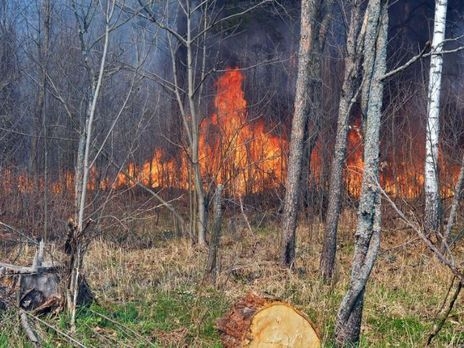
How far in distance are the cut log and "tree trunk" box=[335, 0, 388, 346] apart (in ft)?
1.13

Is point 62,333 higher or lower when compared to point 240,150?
lower

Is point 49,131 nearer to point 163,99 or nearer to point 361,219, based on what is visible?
point 163,99

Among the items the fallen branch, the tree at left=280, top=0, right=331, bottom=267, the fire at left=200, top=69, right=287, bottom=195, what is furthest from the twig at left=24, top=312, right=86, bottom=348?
the fire at left=200, top=69, right=287, bottom=195

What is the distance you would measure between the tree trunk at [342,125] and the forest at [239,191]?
1.1 inches

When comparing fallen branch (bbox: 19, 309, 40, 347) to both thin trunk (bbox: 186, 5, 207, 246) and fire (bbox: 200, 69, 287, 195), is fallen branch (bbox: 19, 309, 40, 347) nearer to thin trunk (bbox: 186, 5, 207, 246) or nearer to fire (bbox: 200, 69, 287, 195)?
thin trunk (bbox: 186, 5, 207, 246)

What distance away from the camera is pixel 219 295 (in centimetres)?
663

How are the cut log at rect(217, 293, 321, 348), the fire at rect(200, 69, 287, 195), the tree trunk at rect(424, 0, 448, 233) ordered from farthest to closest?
1. the fire at rect(200, 69, 287, 195)
2. the tree trunk at rect(424, 0, 448, 233)
3. the cut log at rect(217, 293, 321, 348)

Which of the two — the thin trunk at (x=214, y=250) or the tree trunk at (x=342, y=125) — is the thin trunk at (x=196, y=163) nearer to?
the tree trunk at (x=342, y=125)

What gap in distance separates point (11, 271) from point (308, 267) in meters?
4.81

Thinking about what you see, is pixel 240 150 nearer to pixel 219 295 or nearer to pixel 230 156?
pixel 230 156

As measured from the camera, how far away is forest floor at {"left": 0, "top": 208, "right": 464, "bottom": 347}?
16.8ft

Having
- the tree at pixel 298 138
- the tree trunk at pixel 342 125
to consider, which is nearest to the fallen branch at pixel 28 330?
the tree trunk at pixel 342 125

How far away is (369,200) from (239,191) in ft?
28.4

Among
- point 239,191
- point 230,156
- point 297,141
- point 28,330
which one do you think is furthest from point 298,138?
point 28,330
